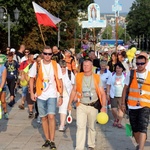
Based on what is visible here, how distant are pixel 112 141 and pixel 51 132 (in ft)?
4.40

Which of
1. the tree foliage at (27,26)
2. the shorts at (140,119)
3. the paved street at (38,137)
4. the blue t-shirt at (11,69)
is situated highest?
Answer: the tree foliage at (27,26)

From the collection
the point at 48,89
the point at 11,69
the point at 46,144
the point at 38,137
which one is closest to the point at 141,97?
the point at 48,89

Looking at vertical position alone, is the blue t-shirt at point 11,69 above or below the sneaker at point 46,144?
above

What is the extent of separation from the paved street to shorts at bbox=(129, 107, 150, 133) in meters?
1.09

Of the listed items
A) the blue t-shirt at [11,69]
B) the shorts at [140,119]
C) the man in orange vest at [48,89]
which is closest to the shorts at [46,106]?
the man in orange vest at [48,89]

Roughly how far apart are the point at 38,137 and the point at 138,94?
2.74m

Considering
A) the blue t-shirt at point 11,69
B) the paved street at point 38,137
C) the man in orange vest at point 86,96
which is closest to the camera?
the man in orange vest at point 86,96

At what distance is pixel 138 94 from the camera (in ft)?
23.7

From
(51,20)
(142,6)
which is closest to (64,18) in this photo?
(51,20)

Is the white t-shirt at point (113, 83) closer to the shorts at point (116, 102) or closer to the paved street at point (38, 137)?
the shorts at point (116, 102)

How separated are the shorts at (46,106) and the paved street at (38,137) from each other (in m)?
0.64

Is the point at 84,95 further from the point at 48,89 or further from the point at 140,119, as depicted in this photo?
the point at 140,119

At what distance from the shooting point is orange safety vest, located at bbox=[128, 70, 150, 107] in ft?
23.5

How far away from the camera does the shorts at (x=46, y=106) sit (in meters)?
8.15
